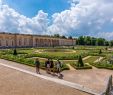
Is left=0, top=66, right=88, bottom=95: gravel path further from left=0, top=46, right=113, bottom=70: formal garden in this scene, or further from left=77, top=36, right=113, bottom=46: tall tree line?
left=77, top=36, right=113, bottom=46: tall tree line

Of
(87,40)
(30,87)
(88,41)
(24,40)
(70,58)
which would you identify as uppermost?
(87,40)

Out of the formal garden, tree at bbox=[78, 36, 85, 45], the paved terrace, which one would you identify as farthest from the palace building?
the paved terrace

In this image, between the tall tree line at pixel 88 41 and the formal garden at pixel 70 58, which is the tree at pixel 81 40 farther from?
the formal garden at pixel 70 58

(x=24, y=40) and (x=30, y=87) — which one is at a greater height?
(x=24, y=40)

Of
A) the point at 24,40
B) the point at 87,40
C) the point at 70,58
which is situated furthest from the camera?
the point at 87,40

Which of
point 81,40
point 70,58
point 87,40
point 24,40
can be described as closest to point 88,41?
point 87,40

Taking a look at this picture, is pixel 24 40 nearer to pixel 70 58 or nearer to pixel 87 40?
pixel 87 40

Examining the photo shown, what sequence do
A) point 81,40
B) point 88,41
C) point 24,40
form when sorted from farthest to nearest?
1. point 81,40
2. point 88,41
3. point 24,40

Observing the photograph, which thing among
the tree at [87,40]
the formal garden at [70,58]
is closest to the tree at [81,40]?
the tree at [87,40]

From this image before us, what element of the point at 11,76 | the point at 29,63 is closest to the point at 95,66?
the point at 29,63

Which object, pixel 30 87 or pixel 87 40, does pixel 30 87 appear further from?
pixel 87 40

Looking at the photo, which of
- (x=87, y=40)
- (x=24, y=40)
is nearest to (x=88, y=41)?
(x=87, y=40)

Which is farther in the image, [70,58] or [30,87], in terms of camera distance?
[70,58]

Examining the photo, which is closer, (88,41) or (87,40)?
(88,41)
